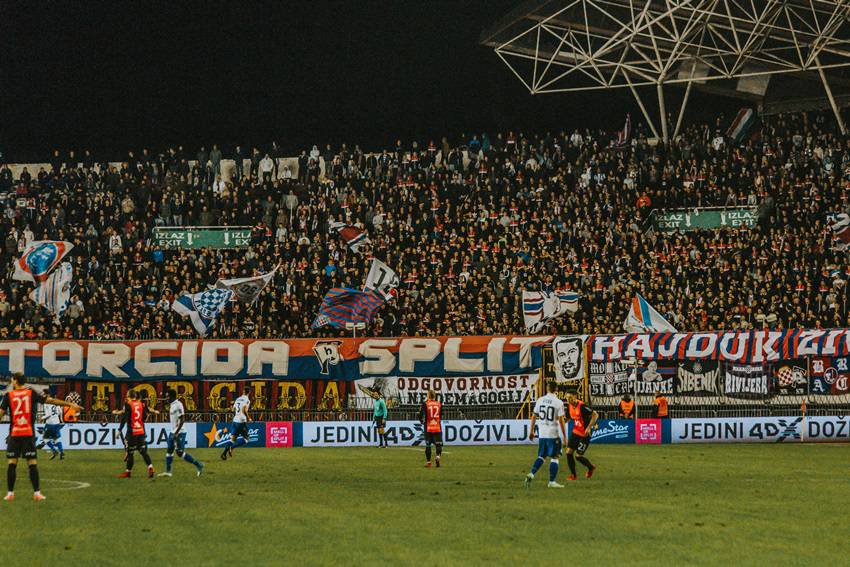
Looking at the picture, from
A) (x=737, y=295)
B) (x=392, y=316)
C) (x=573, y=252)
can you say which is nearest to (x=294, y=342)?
(x=392, y=316)

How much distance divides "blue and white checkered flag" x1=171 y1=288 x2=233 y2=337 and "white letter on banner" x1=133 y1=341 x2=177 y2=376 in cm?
206

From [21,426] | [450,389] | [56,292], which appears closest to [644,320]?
[450,389]

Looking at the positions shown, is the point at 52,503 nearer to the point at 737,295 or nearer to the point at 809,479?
the point at 809,479

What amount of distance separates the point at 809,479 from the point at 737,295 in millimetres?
18495

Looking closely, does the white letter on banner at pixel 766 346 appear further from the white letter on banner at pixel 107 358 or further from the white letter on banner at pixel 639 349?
the white letter on banner at pixel 107 358

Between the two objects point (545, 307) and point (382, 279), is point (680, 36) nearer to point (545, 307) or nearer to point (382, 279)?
point (545, 307)

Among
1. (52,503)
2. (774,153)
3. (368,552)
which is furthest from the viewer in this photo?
(774,153)

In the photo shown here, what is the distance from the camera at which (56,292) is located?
1834 inches

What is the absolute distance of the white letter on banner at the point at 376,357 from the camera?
4247 cm

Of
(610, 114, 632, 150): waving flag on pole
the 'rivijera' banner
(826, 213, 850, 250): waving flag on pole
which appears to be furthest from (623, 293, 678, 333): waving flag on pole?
(610, 114, 632, 150): waving flag on pole

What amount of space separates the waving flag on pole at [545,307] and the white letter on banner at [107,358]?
595 inches

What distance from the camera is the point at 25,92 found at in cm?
6319

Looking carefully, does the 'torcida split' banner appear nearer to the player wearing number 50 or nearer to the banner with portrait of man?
the banner with portrait of man

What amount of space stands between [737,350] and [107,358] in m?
22.9
